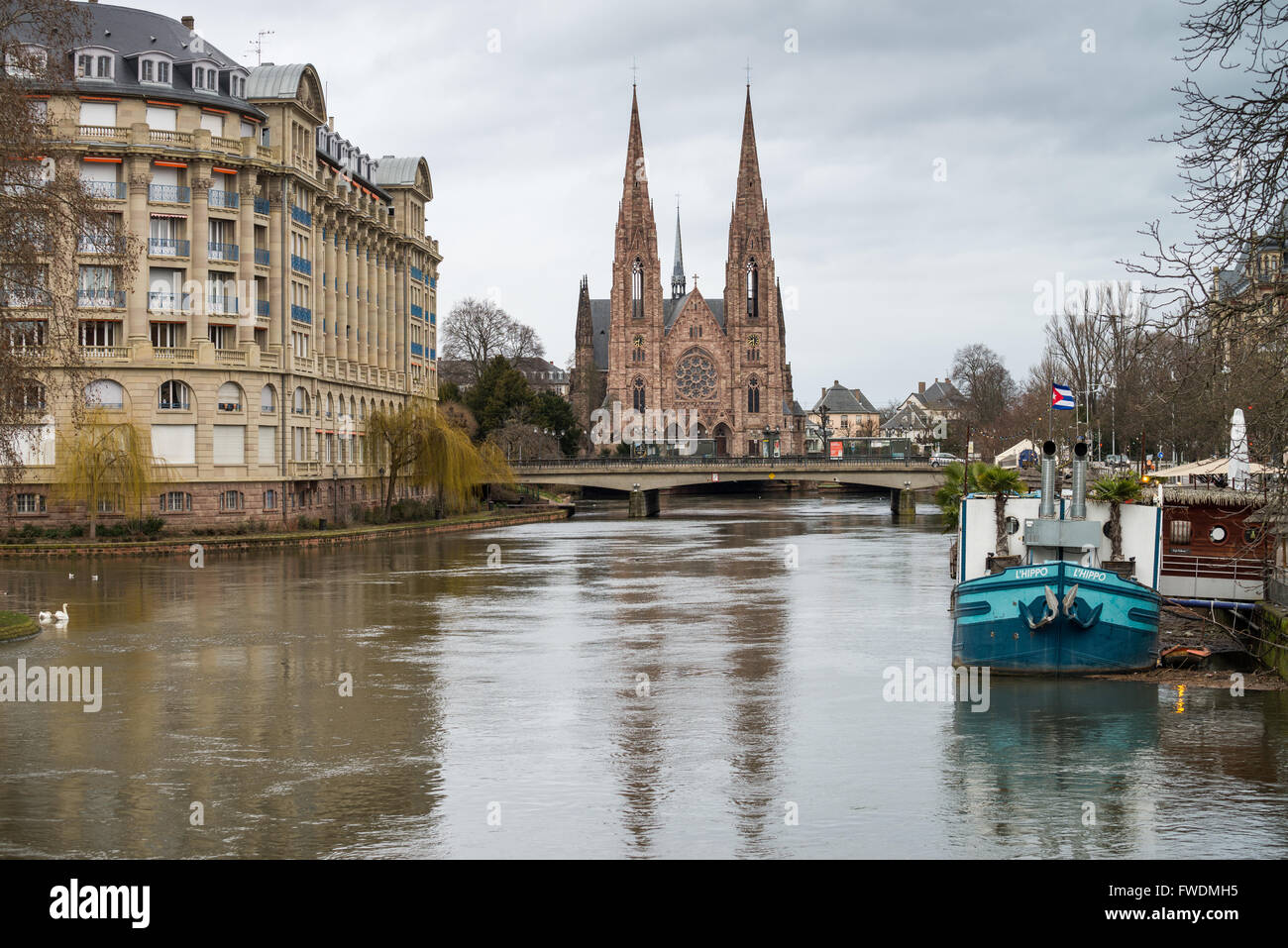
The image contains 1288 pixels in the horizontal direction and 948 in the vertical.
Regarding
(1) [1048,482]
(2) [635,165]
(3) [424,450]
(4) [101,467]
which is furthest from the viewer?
(2) [635,165]

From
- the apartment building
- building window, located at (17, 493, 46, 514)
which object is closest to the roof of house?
the apartment building

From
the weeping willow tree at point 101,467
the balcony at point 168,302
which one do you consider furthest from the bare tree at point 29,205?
the balcony at point 168,302

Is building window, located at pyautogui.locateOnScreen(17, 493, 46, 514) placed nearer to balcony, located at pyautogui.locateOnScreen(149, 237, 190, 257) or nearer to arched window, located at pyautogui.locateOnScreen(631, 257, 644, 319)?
balcony, located at pyautogui.locateOnScreen(149, 237, 190, 257)

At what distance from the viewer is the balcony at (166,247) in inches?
2352

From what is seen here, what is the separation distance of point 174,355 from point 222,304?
11.4ft

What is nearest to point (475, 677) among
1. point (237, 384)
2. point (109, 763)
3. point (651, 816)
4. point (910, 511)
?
point (109, 763)

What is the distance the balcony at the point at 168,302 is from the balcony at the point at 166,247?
1.66 meters

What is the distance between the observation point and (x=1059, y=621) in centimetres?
2467

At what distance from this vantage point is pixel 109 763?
59.2ft

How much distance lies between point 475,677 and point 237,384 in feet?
128

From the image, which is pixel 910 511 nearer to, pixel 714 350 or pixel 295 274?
pixel 295 274

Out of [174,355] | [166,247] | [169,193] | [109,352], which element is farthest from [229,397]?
[169,193]

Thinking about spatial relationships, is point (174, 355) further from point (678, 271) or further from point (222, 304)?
point (678, 271)

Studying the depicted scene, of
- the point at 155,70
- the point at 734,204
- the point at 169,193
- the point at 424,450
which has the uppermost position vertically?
the point at 734,204
